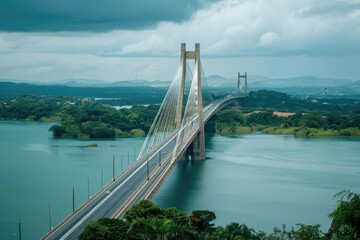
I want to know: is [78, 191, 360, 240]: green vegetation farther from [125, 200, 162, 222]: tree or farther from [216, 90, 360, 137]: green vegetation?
[216, 90, 360, 137]: green vegetation

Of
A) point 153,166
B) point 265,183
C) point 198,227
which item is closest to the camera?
point 198,227

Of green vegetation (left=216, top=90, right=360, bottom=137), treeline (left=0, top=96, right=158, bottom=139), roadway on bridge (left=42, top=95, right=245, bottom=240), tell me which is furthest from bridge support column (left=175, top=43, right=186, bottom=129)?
green vegetation (left=216, top=90, right=360, bottom=137)

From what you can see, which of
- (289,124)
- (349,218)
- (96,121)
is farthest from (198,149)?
(349,218)

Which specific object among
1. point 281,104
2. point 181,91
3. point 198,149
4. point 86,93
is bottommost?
point 198,149

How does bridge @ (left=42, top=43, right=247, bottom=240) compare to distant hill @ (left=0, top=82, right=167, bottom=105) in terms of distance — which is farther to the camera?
distant hill @ (left=0, top=82, right=167, bottom=105)

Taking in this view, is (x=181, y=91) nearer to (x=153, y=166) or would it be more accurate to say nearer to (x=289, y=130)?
(x=153, y=166)

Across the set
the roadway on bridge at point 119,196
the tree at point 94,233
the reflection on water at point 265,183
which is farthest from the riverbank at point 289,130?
the tree at point 94,233

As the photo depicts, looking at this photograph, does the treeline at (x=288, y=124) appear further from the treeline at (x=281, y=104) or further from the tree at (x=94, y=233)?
the tree at (x=94, y=233)
